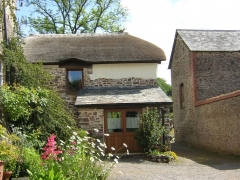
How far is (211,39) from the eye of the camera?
1970cm

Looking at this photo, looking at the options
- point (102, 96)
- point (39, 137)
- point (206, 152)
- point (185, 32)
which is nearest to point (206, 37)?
point (185, 32)

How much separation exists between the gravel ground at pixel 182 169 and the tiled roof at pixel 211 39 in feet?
23.0

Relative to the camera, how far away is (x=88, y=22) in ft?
97.5

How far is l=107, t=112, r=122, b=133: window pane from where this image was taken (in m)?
14.5

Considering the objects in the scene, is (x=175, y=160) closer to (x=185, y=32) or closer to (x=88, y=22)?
(x=185, y=32)

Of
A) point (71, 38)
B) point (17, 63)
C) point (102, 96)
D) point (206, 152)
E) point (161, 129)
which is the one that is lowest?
point (206, 152)

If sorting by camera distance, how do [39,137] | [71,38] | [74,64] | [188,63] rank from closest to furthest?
[39,137]
[74,64]
[71,38]
[188,63]

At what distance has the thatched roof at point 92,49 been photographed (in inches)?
632

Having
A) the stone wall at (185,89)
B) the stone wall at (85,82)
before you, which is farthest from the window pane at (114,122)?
the stone wall at (185,89)

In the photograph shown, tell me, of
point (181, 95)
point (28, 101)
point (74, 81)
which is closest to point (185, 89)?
point (181, 95)

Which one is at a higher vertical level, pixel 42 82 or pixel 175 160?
pixel 42 82

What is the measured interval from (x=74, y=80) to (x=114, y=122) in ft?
11.0

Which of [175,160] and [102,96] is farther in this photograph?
[102,96]

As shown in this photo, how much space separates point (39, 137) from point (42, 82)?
3090 mm
